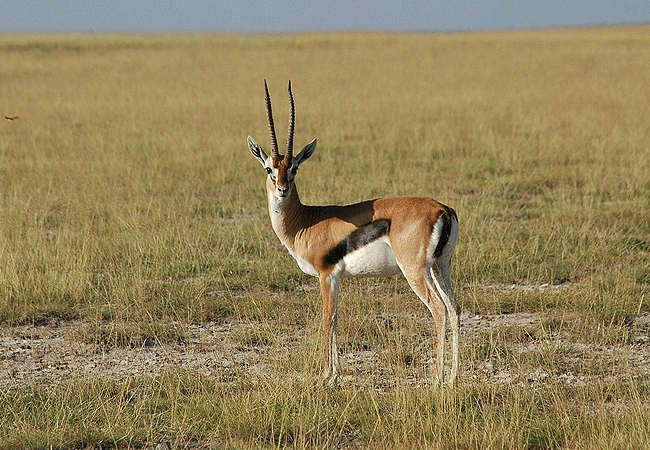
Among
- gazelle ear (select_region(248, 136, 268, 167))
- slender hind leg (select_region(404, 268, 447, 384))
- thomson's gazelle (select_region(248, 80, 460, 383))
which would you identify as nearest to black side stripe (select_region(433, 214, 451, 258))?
thomson's gazelle (select_region(248, 80, 460, 383))

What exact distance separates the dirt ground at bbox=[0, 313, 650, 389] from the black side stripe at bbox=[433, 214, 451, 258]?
26.2 inches

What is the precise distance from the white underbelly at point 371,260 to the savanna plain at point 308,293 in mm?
529

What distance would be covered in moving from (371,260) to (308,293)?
178 centimetres

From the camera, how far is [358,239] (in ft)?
16.1

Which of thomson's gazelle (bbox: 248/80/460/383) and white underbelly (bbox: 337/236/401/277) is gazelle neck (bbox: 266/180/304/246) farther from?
white underbelly (bbox: 337/236/401/277)

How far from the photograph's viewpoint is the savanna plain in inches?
167

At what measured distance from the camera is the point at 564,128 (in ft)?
48.1

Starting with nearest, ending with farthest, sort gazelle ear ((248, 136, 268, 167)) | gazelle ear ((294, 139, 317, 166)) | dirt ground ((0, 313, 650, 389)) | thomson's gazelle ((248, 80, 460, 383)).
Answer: thomson's gazelle ((248, 80, 460, 383)) → dirt ground ((0, 313, 650, 389)) → gazelle ear ((294, 139, 317, 166)) → gazelle ear ((248, 136, 268, 167))

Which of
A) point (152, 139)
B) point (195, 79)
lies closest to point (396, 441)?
point (152, 139)

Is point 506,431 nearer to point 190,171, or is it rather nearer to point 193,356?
point 193,356

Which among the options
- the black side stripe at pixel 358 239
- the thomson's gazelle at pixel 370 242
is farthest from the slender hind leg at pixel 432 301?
the black side stripe at pixel 358 239

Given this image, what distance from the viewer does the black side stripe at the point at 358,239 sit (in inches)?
192

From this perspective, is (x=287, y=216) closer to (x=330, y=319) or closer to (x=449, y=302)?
(x=330, y=319)

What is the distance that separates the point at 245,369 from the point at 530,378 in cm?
156
